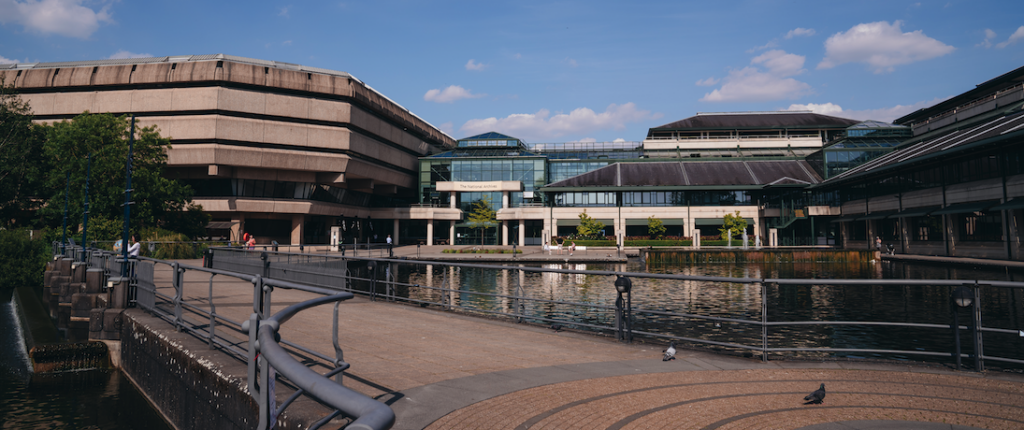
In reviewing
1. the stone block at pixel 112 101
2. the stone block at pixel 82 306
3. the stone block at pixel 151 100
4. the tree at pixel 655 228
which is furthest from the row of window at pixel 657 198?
the stone block at pixel 82 306

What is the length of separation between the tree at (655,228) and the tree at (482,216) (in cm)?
1917

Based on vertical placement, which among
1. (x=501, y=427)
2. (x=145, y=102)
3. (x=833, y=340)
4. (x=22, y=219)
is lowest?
(x=833, y=340)

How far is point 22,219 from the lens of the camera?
2282 inches

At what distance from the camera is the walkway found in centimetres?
536

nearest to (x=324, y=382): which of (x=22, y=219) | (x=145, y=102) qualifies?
→ (x=145, y=102)

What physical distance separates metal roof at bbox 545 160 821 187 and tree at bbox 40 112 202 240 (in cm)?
4063

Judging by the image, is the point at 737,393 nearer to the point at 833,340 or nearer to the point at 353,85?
the point at 833,340

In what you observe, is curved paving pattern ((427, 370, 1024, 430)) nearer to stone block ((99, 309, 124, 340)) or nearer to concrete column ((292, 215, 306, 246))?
stone block ((99, 309, 124, 340))

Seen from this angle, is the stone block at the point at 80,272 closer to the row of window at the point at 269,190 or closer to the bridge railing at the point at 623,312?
the bridge railing at the point at 623,312

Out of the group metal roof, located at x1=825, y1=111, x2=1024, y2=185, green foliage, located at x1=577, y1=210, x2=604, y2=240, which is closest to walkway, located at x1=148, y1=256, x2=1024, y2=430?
metal roof, located at x1=825, y1=111, x2=1024, y2=185

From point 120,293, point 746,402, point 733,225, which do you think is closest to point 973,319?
point 746,402

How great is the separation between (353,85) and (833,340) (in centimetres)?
5903

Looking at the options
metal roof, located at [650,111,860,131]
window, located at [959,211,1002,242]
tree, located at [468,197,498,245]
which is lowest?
window, located at [959,211,1002,242]

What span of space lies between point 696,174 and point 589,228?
17.4 m
